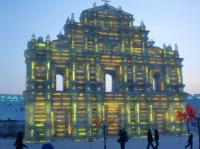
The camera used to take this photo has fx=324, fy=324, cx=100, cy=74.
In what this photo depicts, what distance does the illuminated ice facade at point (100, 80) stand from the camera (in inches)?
2098

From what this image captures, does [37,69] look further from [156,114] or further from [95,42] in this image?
[156,114]

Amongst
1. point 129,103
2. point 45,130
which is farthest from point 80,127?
point 129,103

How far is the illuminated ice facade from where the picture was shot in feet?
175

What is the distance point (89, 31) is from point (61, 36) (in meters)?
5.11

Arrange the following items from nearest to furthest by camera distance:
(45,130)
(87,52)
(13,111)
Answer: (45,130) < (87,52) < (13,111)

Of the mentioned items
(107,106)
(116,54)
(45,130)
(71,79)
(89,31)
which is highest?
(89,31)

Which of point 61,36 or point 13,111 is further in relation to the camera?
point 13,111

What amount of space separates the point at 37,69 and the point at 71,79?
5931 mm

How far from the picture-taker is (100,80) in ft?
187

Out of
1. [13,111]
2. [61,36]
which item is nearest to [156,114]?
[61,36]

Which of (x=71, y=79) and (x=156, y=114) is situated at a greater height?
(x=71, y=79)

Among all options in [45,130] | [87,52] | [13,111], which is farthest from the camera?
[13,111]

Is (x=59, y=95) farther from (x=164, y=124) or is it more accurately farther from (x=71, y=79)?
(x=164, y=124)

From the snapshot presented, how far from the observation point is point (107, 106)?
187ft
